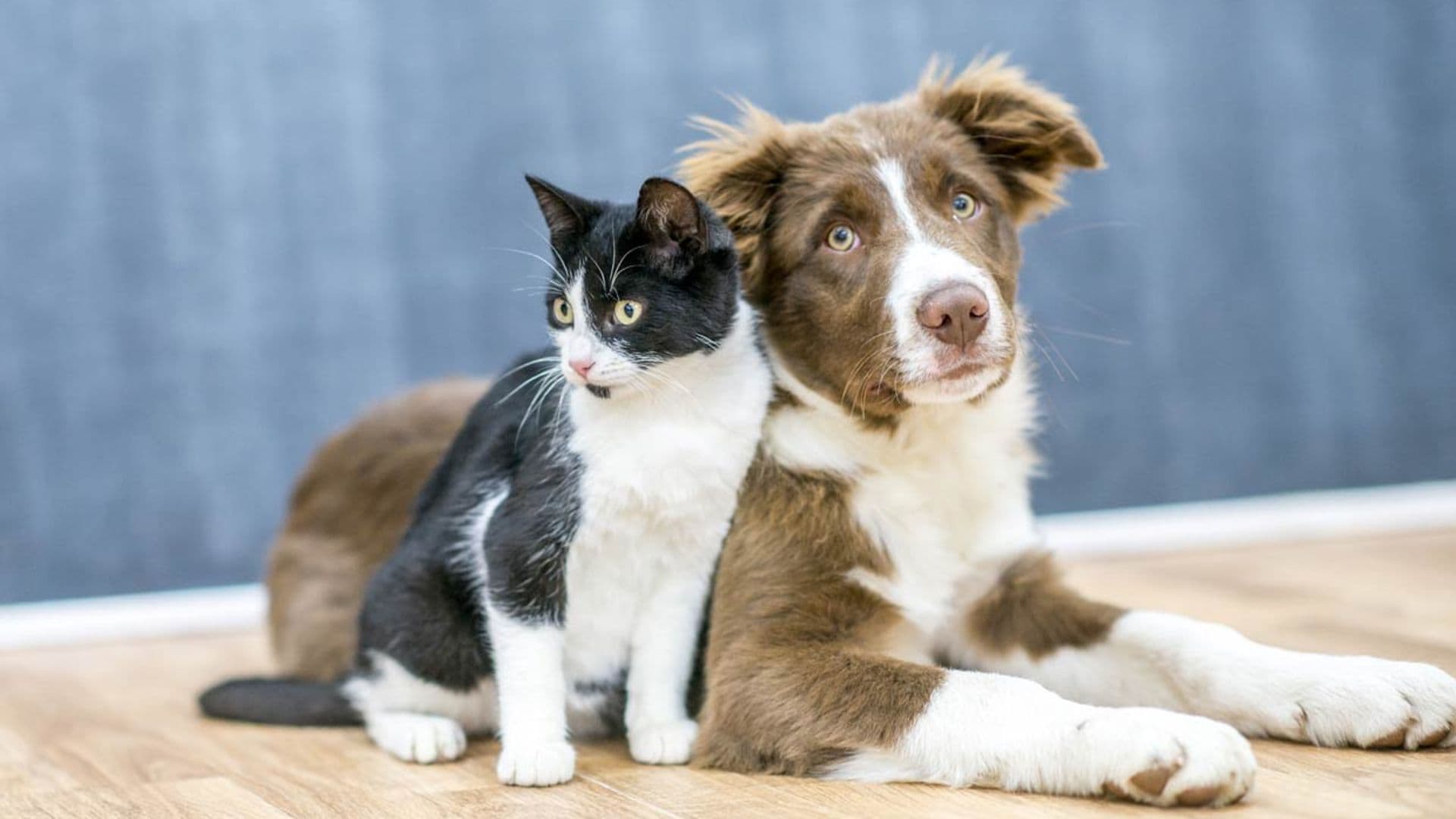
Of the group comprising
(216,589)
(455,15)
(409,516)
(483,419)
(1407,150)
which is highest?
(455,15)

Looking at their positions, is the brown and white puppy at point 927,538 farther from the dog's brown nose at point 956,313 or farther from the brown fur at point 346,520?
the brown fur at point 346,520

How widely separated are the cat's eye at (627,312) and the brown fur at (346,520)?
2.66ft

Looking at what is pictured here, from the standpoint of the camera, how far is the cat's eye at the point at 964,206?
6.69 feet

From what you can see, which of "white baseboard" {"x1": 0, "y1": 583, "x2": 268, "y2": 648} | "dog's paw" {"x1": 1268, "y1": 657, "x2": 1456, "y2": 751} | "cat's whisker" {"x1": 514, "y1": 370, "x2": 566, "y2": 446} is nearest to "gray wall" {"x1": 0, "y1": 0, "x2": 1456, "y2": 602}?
"white baseboard" {"x1": 0, "y1": 583, "x2": 268, "y2": 648}

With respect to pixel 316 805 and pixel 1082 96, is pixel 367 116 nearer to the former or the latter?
pixel 1082 96

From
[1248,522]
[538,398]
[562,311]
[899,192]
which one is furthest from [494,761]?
[1248,522]

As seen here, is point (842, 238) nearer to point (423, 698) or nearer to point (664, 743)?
point (664, 743)

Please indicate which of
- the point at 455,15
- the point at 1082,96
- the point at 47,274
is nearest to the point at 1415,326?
the point at 1082,96

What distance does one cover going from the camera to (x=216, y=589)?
3545 mm

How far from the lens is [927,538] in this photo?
203 centimetres

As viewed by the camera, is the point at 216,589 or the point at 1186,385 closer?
the point at 216,589

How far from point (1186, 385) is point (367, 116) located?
2.28 m

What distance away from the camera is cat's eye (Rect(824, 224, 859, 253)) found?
78.2 inches

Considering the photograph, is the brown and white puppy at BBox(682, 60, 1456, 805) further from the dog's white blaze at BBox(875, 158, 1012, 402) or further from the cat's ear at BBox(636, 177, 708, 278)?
the cat's ear at BBox(636, 177, 708, 278)
